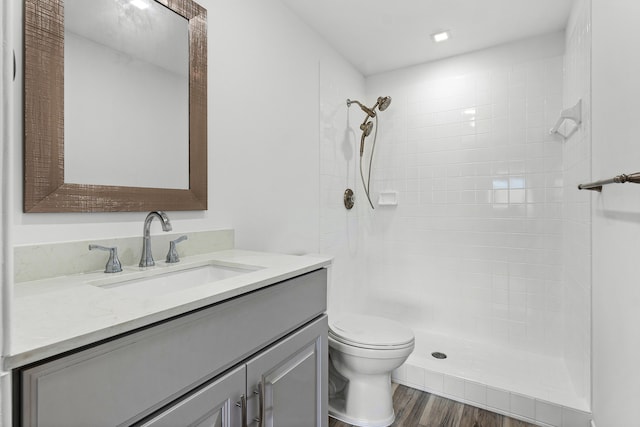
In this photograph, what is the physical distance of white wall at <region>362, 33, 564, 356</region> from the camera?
7.47 ft

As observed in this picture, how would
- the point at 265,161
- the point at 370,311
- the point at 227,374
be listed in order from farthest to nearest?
the point at 370,311, the point at 265,161, the point at 227,374

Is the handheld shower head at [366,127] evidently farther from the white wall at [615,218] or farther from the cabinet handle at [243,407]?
the cabinet handle at [243,407]

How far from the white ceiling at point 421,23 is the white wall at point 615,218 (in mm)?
629

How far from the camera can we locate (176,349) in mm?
716

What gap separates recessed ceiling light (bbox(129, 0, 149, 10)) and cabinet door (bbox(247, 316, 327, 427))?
1.28m

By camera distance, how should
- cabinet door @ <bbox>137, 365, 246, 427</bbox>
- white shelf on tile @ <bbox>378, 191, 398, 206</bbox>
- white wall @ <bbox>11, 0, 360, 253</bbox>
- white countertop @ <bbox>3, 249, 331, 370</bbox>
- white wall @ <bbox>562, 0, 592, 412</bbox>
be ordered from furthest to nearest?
white shelf on tile @ <bbox>378, 191, 398, 206</bbox>
white wall @ <bbox>562, 0, 592, 412</bbox>
white wall @ <bbox>11, 0, 360, 253</bbox>
cabinet door @ <bbox>137, 365, 246, 427</bbox>
white countertop @ <bbox>3, 249, 331, 370</bbox>

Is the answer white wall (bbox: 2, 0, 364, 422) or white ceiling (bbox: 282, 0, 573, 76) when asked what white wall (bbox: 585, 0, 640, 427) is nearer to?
white ceiling (bbox: 282, 0, 573, 76)

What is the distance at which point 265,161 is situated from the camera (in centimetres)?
176

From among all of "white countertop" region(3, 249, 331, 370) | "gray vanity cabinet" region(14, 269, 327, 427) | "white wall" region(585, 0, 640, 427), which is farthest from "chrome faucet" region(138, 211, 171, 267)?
"white wall" region(585, 0, 640, 427)

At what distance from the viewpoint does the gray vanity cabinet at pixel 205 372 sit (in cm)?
54

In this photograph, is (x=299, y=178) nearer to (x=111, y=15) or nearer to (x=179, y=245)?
(x=179, y=245)

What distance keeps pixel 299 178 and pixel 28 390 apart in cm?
165

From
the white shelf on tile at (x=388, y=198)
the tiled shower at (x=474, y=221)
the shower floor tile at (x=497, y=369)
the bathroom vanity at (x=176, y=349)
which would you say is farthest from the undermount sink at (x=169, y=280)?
the white shelf on tile at (x=388, y=198)

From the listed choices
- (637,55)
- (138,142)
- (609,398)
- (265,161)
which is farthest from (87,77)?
(609,398)
